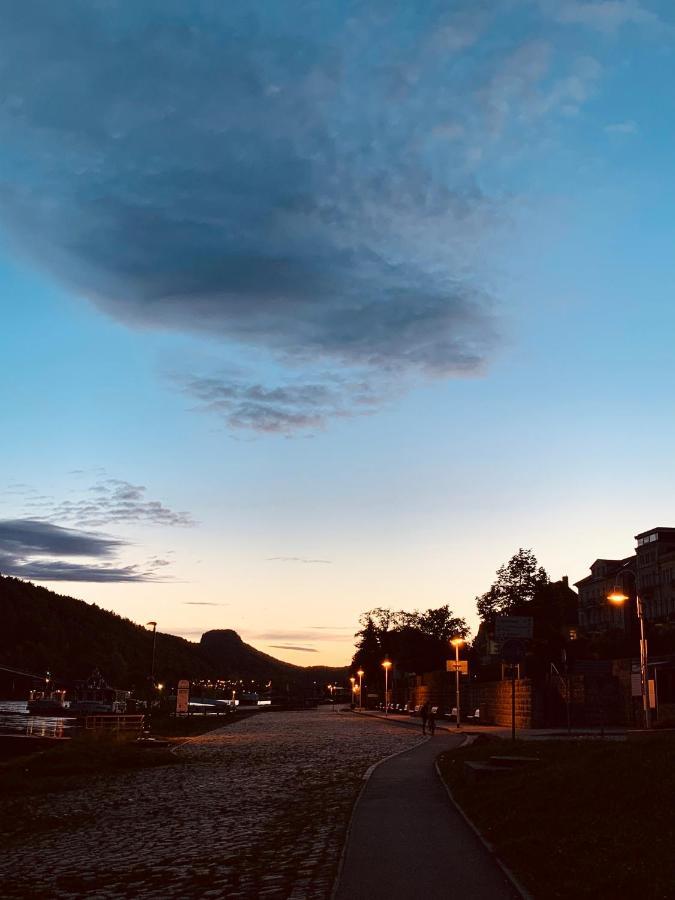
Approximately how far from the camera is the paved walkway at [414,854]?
9.58 meters

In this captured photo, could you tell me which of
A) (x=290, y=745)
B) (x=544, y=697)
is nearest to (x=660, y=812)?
(x=290, y=745)

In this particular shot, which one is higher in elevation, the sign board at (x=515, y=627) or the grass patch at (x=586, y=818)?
the sign board at (x=515, y=627)

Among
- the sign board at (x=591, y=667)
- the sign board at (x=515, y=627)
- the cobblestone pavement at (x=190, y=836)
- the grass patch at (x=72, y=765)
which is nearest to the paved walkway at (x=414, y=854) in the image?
the cobblestone pavement at (x=190, y=836)

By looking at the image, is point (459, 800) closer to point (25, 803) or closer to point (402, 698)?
point (25, 803)

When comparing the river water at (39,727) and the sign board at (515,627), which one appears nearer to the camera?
the sign board at (515,627)

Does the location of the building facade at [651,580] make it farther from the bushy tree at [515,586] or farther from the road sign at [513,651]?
the road sign at [513,651]

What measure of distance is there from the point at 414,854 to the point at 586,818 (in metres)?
2.75

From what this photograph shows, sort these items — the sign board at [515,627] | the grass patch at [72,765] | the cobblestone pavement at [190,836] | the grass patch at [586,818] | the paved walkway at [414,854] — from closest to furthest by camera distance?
the grass patch at [586,818]
the paved walkway at [414,854]
the cobblestone pavement at [190,836]
the grass patch at [72,765]
the sign board at [515,627]

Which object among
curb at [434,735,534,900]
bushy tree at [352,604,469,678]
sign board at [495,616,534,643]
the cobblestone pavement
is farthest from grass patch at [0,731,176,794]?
bushy tree at [352,604,469,678]

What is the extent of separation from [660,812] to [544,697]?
37.3 meters

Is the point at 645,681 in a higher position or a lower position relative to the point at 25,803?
higher

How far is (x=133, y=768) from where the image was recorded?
30.9m

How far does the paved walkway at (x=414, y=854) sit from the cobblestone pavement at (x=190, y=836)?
369 millimetres

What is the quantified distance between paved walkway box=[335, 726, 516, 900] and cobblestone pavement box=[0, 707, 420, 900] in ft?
1.21
